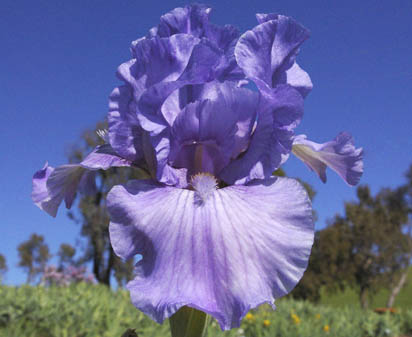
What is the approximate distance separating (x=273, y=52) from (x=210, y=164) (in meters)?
0.36

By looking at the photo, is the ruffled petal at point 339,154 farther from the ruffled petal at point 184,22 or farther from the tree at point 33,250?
the tree at point 33,250

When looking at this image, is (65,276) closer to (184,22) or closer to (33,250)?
(184,22)

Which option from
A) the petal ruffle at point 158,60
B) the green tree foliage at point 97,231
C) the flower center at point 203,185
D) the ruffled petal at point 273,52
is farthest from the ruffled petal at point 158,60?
the green tree foliage at point 97,231

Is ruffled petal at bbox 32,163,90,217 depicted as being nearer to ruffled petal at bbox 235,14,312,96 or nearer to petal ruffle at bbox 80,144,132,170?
petal ruffle at bbox 80,144,132,170

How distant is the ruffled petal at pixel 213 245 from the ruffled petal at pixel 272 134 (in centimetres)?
8

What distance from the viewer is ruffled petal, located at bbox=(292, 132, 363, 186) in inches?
49.4

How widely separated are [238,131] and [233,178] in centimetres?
14

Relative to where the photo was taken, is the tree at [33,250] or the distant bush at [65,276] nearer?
the distant bush at [65,276]

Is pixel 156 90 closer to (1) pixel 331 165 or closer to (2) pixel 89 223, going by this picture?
(1) pixel 331 165

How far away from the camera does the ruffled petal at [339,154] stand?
1256 millimetres

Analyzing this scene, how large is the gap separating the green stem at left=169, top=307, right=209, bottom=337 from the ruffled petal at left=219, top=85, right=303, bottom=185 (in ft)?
1.14

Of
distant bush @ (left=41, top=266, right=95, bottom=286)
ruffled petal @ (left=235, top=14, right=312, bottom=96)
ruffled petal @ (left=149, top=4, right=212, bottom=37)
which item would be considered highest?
distant bush @ (left=41, top=266, right=95, bottom=286)

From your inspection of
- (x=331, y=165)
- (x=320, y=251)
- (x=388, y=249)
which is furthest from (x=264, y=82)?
(x=388, y=249)

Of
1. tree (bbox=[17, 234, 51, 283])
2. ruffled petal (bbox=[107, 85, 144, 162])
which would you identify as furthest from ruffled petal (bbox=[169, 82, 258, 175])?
tree (bbox=[17, 234, 51, 283])
